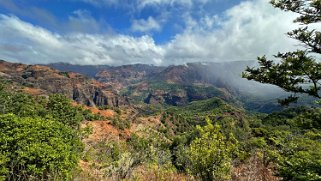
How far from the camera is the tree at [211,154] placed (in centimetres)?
1070

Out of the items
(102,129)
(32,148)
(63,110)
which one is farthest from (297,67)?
(102,129)

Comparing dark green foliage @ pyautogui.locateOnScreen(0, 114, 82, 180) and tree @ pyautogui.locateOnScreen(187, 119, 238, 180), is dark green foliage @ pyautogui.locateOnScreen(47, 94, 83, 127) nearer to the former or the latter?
dark green foliage @ pyautogui.locateOnScreen(0, 114, 82, 180)

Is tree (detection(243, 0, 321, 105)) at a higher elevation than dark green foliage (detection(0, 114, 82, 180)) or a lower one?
higher

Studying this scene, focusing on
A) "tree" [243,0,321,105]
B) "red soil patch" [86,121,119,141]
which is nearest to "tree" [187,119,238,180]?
"tree" [243,0,321,105]

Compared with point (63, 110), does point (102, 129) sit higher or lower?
lower

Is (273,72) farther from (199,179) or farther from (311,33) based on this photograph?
(199,179)

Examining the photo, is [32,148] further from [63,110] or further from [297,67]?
[63,110]

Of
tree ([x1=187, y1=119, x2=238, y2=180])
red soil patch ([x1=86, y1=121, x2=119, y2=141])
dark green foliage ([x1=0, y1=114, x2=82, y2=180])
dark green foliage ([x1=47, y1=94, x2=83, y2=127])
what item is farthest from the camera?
red soil patch ([x1=86, y1=121, x2=119, y2=141])

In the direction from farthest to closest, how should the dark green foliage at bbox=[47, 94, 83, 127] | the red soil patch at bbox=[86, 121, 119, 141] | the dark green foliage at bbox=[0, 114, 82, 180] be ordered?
the red soil patch at bbox=[86, 121, 119, 141] < the dark green foliage at bbox=[47, 94, 83, 127] < the dark green foliage at bbox=[0, 114, 82, 180]

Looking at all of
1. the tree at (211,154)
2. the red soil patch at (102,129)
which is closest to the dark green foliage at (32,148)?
the tree at (211,154)

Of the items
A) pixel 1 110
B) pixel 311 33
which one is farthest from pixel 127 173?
pixel 1 110

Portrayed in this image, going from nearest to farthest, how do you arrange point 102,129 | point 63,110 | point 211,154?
point 211,154 → point 63,110 → point 102,129

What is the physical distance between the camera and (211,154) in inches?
427

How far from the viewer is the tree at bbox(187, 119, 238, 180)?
10.7 meters
